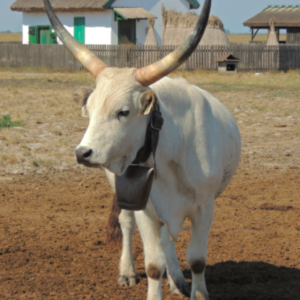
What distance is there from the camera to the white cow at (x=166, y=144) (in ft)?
8.49

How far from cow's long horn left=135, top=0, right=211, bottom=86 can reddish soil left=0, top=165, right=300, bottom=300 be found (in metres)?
1.41

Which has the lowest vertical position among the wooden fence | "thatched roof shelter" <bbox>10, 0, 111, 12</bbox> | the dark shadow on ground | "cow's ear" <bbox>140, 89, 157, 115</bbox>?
the dark shadow on ground

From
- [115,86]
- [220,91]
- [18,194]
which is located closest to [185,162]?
[115,86]

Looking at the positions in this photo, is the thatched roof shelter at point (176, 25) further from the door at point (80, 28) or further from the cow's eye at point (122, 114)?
the cow's eye at point (122, 114)

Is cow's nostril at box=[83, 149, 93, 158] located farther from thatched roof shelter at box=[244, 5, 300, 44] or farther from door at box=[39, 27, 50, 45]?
thatched roof shelter at box=[244, 5, 300, 44]

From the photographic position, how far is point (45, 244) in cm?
475

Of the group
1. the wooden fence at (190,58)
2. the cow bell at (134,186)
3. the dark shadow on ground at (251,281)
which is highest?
the wooden fence at (190,58)

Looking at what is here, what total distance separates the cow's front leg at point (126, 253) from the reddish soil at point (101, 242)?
9 cm

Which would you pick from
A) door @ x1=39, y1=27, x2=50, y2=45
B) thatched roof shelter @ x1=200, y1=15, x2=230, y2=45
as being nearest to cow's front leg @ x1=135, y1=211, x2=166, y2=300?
thatched roof shelter @ x1=200, y1=15, x2=230, y2=45

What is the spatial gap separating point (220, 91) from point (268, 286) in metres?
10.8

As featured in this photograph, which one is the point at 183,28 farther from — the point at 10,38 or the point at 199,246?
the point at 10,38

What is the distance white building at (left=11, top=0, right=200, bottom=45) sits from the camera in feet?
81.6

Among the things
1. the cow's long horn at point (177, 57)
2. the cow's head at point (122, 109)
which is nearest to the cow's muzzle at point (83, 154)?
the cow's head at point (122, 109)

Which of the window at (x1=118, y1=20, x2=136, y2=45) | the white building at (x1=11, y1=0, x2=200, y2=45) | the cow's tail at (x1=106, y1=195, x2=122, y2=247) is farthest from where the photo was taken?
the window at (x1=118, y1=20, x2=136, y2=45)
